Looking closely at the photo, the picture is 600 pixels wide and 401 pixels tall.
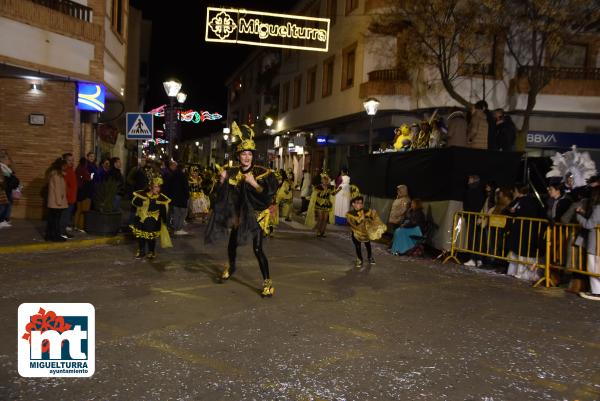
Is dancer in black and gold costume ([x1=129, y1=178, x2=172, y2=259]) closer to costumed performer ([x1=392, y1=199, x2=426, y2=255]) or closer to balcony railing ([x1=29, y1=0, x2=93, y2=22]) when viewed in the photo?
costumed performer ([x1=392, y1=199, x2=426, y2=255])

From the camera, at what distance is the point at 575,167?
408 inches

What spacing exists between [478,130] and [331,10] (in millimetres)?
19240

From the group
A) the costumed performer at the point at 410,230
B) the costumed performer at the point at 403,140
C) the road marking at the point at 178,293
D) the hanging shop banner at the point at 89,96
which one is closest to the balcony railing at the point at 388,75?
the costumed performer at the point at 403,140

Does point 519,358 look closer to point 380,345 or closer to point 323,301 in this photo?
point 380,345

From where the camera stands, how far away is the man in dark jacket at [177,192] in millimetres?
13234

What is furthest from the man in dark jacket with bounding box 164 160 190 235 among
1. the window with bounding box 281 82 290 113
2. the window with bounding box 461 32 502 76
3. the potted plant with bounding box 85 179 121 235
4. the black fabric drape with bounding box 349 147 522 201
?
the window with bounding box 281 82 290 113

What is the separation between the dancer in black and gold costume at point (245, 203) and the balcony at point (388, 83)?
56.0ft

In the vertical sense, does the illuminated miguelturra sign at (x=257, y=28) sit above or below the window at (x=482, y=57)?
below

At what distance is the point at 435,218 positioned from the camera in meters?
11.9

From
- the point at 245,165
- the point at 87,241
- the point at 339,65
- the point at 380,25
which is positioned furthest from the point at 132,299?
A: the point at 339,65

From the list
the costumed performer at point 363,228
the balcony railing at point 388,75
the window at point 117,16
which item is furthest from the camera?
the balcony railing at point 388,75

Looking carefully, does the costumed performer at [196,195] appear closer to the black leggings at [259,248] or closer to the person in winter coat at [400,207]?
the person in winter coat at [400,207]

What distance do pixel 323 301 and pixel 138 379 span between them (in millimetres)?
3193

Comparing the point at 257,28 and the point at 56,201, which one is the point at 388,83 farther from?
the point at 56,201
